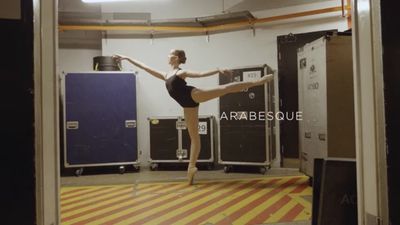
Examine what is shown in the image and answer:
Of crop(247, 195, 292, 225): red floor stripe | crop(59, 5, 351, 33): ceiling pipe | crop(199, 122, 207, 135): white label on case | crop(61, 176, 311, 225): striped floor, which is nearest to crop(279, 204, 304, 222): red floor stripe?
crop(61, 176, 311, 225): striped floor

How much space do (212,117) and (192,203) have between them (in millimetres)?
2425

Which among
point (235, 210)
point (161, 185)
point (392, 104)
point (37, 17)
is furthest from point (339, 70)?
point (37, 17)

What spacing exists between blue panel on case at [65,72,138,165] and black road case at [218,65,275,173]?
1.56 meters

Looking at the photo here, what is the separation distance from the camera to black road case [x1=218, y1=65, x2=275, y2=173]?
5273mm

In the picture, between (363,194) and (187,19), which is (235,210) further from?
(187,19)

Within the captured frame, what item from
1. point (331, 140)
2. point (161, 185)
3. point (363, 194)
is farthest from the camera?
point (161, 185)

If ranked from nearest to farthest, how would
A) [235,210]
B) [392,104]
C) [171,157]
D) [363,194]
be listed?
[392,104]
[363,194]
[235,210]
[171,157]

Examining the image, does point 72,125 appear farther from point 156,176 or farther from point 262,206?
point 262,206

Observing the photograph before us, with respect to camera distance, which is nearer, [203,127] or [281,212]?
[281,212]

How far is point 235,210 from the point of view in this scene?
10.7 feet

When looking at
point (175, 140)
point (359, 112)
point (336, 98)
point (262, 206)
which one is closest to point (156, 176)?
point (175, 140)

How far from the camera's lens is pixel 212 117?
5812 millimetres

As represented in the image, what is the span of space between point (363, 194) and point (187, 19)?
521 centimetres

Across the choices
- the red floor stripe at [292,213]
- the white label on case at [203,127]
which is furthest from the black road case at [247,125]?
the red floor stripe at [292,213]
